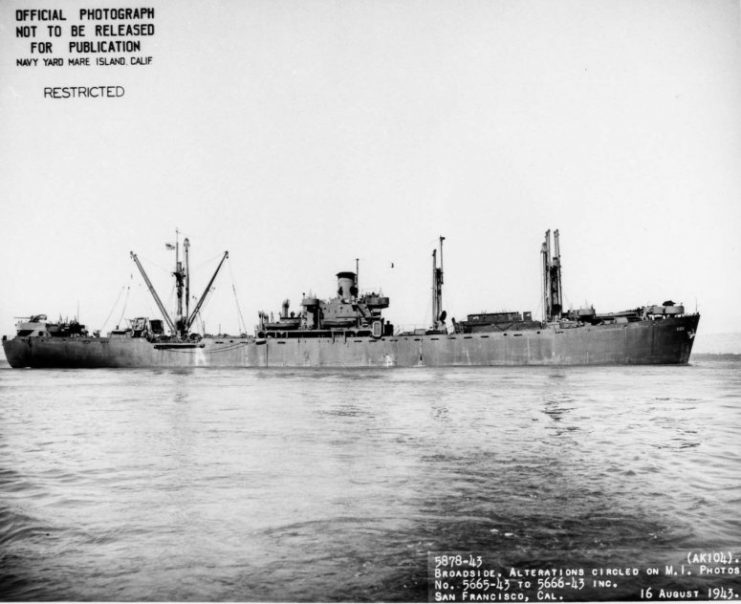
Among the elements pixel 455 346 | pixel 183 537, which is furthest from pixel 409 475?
pixel 455 346

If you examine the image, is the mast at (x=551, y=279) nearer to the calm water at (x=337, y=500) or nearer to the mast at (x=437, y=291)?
the mast at (x=437, y=291)

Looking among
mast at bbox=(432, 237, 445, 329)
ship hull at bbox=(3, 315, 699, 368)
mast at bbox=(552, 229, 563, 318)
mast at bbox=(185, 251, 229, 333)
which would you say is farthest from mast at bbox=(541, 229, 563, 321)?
mast at bbox=(185, 251, 229, 333)

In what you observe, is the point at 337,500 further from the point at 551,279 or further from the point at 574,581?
the point at 551,279

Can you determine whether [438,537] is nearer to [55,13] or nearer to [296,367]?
[55,13]

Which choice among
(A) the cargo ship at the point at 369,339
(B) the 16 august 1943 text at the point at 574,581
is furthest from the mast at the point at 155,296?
(B) the 16 august 1943 text at the point at 574,581

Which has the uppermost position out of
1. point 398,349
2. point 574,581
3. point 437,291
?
point 437,291

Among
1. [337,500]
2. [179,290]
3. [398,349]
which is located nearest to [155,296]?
[179,290]
